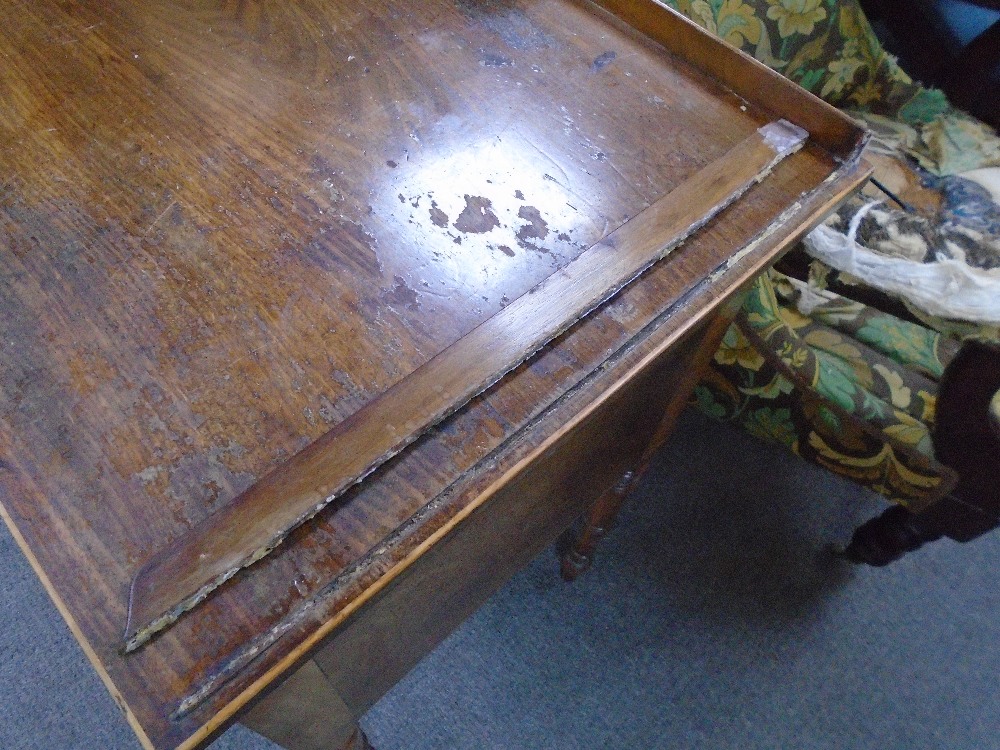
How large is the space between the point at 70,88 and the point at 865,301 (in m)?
1.06

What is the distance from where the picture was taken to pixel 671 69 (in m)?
0.68

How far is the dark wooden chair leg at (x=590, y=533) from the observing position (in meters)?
0.99

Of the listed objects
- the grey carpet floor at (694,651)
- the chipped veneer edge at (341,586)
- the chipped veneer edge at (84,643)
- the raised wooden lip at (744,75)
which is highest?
the raised wooden lip at (744,75)

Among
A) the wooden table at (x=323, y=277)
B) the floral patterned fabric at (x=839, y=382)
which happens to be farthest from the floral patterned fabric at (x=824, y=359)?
the wooden table at (x=323, y=277)

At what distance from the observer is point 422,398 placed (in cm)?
46

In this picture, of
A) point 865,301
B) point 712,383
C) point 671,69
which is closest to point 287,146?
point 671,69

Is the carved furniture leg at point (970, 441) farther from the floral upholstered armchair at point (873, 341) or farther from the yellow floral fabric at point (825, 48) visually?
the yellow floral fabric at point (825, 48)

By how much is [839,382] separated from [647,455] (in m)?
0.29

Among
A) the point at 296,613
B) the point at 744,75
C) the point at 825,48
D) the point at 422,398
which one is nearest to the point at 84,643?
the point at 296,613

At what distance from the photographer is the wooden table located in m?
0.41

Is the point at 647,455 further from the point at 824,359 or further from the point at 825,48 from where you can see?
the point at 825,48

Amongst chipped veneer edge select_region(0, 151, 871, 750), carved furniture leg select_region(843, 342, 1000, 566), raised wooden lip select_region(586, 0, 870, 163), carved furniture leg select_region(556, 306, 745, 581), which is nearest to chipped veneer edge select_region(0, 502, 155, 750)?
chipped veneer edge select_region(0, 151, 871, 750)

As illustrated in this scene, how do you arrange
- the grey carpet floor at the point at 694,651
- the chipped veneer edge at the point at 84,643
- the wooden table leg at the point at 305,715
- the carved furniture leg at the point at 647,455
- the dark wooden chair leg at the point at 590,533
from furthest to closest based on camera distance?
the grey carpet floor at the point at 694,651, the dark wooden chair leg at the point at 590,533, the carved furniture leg at the point at 647,455, the wooden table leg at the point at 305,715, the chipped veneer edge at the point at 84,643

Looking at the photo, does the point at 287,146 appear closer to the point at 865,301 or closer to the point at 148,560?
the point at 148,560
